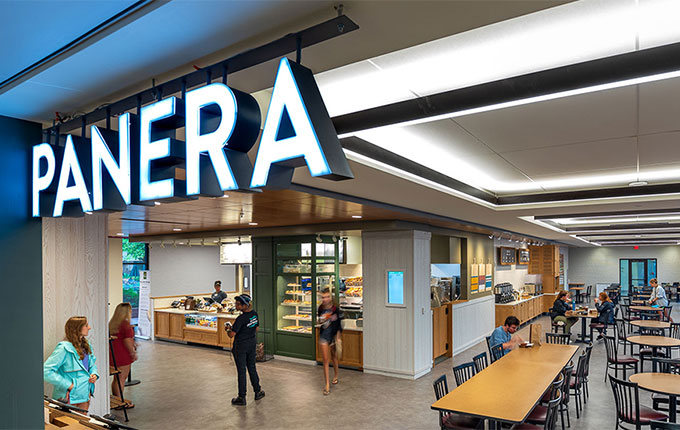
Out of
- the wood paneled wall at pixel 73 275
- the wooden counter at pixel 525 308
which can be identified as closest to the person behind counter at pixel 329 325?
the wood paneled wall at pixel 73 275

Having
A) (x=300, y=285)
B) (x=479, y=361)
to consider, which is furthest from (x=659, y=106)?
(x=300, y=285)

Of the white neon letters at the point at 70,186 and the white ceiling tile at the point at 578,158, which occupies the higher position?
the white ceiling tile at the point at 578,158

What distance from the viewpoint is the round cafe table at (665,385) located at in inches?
181

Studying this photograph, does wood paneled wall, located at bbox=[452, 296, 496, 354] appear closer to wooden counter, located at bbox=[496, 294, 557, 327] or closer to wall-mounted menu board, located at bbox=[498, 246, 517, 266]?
wooden counter, located at bbox=[496, 294, 557, 327]

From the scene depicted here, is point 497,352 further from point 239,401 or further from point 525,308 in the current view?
point 525,308

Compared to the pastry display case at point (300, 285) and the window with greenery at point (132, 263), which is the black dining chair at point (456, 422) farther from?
the window with greenery at point (132, 263)

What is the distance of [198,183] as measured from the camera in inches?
65.0

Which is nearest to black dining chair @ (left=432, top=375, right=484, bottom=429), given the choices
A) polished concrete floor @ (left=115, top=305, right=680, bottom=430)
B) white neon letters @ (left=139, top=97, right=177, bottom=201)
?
polished concrete floor @ (left=115, top=305, right=680, bottom=430)

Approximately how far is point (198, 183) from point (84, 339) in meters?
2.83

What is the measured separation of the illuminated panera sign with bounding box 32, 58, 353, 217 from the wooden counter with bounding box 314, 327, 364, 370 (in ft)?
23.4

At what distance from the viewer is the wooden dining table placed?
3816 mm

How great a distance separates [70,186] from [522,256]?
639 inches

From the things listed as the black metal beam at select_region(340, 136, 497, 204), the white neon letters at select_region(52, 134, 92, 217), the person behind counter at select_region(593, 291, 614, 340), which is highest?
the black metal beam at select_region(340, 136, 497, 204)

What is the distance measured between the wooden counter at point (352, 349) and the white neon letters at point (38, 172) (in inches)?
266
